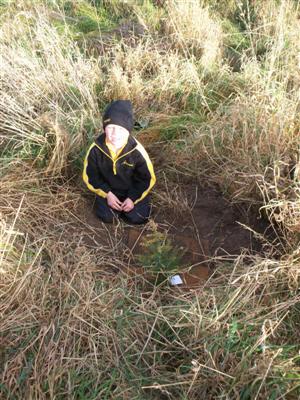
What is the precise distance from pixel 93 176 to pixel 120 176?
0.60 feet

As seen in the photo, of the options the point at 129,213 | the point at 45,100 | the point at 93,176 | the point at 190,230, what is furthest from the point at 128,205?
the point at 45,100

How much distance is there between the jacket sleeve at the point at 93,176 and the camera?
9.32 feet

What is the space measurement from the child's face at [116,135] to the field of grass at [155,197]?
47 cm

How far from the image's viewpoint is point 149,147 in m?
3.33

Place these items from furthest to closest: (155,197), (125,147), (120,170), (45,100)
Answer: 1. (45,100)
2. (155,197)
3. (120,170)
4. (125,147)

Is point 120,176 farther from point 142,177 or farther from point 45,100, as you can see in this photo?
point 45,100

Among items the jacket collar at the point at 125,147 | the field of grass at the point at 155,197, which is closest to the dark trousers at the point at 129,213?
the field of grass at the point at 155,197

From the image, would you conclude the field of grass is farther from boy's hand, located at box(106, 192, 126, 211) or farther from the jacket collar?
the jacket collar

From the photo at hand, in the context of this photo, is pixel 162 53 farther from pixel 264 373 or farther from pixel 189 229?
pixel 264 373

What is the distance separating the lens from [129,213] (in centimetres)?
294

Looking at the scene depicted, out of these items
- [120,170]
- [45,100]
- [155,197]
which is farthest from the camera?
[45,100]

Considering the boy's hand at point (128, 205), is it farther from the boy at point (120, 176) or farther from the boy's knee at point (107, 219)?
the boy's knee at point (107, 219)

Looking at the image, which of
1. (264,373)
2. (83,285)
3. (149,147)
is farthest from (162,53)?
(264,373)

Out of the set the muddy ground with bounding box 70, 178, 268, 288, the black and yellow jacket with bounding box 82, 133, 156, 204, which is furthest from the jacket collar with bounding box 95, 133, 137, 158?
the muddy ground with bounding box 70, 178, 268, 288
